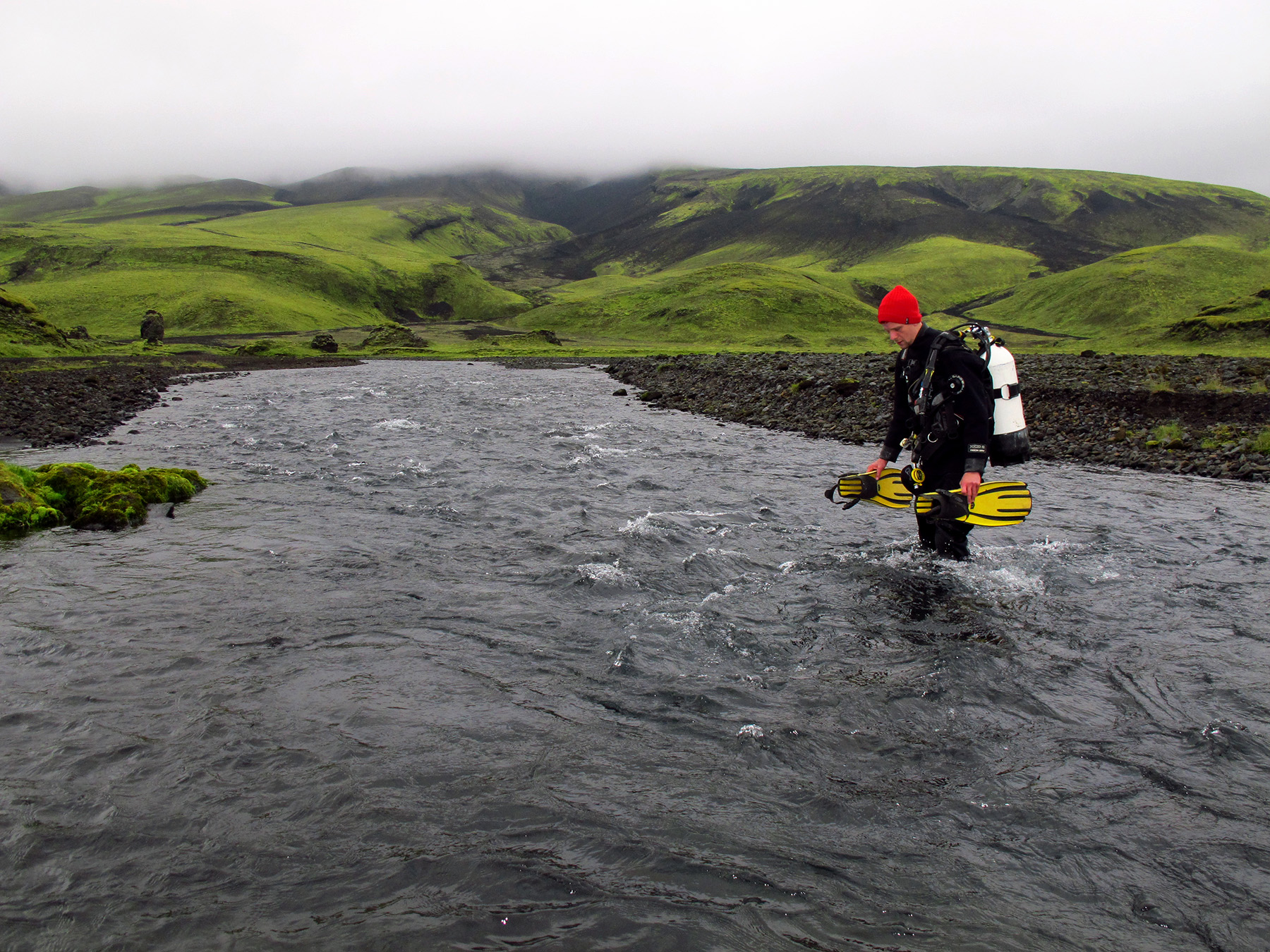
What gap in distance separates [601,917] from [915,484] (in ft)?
27.6

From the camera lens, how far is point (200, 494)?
18234 mm

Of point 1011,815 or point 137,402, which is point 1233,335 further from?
point 137,402

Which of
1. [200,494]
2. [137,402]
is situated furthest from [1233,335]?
[137,402]

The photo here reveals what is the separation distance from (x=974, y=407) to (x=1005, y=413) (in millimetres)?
715

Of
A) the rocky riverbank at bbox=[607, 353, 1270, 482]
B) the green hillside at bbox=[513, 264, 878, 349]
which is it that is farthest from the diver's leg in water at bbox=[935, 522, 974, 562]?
the green hillside at bbox=[513, 264, 878, 349]

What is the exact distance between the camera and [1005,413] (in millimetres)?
10312

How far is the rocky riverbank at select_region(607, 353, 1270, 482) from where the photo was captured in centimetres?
2178

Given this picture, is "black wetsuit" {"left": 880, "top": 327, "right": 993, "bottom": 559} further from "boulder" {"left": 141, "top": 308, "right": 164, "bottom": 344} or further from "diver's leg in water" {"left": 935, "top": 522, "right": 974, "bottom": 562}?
"boulder" {"left": 141, "top": 308, "right": 164, "bottom": 344}

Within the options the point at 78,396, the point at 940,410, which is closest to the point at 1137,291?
the point at 940,410

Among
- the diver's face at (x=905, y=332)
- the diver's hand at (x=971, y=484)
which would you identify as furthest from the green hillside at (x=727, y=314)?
the diver's hand at (x=971, y=484)

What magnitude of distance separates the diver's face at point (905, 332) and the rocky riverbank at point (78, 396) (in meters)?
30.6

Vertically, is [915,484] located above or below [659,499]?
above

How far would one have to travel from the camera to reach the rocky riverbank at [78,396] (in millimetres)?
29766

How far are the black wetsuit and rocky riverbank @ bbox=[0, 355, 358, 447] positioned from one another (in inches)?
1204
